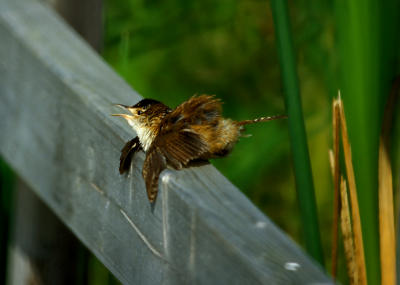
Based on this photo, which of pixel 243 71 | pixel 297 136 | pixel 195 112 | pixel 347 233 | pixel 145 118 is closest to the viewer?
pixel 297 136

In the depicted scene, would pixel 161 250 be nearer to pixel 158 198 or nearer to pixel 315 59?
pixel 158 198

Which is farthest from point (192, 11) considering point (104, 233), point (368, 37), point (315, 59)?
point (368, 37)

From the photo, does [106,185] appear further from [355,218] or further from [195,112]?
[355,218]

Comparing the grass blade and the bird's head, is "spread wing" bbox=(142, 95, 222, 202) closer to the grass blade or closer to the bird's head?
the bird's head

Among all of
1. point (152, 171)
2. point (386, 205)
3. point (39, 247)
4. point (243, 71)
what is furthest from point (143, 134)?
point (243, 71)

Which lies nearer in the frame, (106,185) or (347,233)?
Answer: (347,233)

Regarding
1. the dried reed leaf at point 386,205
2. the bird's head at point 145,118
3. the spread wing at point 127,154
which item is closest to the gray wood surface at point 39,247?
the bird's head at point 145,118

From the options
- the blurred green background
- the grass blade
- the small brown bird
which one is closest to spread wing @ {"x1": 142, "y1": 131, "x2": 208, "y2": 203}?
the small brown bird
